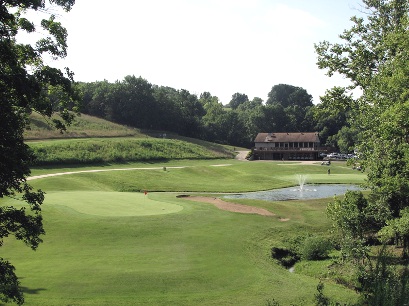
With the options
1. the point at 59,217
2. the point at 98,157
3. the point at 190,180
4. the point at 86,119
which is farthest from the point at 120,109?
the point at 59,217

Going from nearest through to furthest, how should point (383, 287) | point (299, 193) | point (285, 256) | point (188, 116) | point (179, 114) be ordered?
point (383, 287) < point (285, 256) < point (299, 193) < point (179, 114) < point (188, 116)

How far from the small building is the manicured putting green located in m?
86.7

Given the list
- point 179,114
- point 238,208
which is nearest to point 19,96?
point 238,208

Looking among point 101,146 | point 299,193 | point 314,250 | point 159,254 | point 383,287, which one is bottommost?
point 314,250

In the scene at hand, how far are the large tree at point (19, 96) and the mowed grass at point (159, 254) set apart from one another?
5250 mm

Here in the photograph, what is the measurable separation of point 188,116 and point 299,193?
328 ft

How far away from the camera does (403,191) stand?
63.0 ft

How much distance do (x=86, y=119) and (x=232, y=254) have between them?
104 meters

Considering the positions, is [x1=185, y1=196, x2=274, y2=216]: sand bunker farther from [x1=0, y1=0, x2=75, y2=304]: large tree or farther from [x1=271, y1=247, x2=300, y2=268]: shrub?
[x1=0, y1=0, x2=75, y2=304]: large tree

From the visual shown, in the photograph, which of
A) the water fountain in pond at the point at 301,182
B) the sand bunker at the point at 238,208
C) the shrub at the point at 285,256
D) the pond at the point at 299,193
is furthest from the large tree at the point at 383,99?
the water fountain in pond at the point at 301,182

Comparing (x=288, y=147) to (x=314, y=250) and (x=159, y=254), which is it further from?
(x=159, y=254)

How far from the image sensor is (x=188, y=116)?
153000 millimetres

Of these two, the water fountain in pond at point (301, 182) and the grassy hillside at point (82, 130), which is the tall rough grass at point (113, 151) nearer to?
the grassy hillside at point (82, 130)

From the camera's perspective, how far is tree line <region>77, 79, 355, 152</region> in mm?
133875
